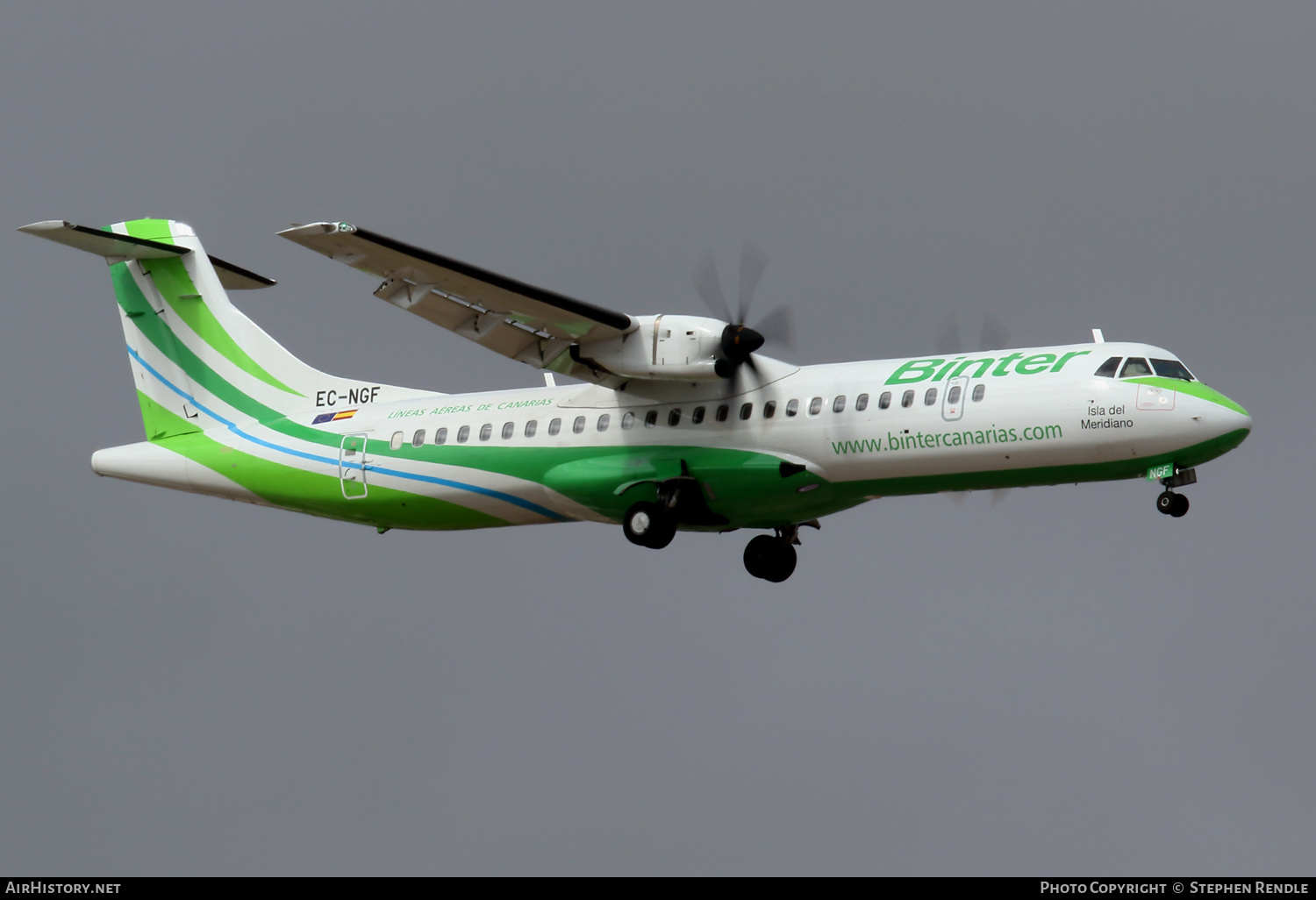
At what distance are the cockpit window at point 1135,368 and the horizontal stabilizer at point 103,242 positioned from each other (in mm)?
12500

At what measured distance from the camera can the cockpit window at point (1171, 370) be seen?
60.4 ft

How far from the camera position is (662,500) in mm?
20266

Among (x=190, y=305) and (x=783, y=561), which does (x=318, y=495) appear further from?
(x=783, y=561)

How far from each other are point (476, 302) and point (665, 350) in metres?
2.29

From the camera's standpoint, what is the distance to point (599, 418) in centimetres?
2097

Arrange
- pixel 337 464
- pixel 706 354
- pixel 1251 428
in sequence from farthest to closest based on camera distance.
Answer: pixel 337 464 < pixel 706 354 < pixel 1251 428

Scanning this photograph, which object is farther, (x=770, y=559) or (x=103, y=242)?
(x=103, y=242)

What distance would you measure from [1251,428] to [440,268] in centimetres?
899

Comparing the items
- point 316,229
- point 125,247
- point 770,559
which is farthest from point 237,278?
point 770,559

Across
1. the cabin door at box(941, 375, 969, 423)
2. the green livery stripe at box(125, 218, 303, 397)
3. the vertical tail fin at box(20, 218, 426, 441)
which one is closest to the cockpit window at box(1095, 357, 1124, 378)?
the cabin door at box(941, 375, 969, 423)

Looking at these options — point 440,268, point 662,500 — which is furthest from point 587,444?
point 440,268

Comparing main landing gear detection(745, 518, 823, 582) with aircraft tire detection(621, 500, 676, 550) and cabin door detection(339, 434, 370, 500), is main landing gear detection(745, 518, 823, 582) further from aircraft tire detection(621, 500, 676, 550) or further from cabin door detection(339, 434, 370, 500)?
cabin door detection(339, 434, 370, 500)

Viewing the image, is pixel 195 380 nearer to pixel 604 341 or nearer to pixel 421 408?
pixel 421 408

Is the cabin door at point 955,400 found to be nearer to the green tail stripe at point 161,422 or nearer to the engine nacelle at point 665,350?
the engine nacelle at point 665,350
